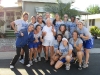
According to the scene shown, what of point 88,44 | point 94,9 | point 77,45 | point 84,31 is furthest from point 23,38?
point 94,9

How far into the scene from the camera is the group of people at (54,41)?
6160 millimetres

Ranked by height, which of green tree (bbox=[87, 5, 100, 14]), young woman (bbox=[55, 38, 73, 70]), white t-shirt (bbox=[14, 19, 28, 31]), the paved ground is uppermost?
green tree (bbox=[87, 5, 100, 14])

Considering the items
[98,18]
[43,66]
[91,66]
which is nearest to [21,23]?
[43,66]

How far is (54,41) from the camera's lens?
261 inches

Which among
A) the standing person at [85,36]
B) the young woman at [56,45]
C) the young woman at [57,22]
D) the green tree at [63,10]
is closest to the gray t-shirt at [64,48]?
the young woman at [56,45]

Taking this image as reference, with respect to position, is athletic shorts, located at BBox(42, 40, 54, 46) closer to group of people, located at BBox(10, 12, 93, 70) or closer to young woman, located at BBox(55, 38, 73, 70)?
group of people, located at BBox(10, 12, 93, 70)

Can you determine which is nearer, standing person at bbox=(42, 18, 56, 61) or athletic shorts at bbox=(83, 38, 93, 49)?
athletic shorts at bbox=(83, 38, 93, 49)

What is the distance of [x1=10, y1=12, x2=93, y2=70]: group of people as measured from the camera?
6.16 m

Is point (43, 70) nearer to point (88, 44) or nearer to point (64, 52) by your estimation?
point (64, 52)

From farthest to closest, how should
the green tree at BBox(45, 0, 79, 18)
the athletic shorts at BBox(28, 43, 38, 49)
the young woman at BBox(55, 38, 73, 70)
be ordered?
the green tree at BBox(45, 0, 79, 18) → the athletic shorts at BBox(28, 43, 38, 49) → the young woman at BBox(55, 38, 73, 70)

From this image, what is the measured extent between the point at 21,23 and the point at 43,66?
5.91 ft

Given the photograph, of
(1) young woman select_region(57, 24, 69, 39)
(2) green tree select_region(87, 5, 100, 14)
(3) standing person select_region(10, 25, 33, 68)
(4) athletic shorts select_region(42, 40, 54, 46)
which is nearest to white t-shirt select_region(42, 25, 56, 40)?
(4) athletic shorts select_region(42, 40, 54, 46)

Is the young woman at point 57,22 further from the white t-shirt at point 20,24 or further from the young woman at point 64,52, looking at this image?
the white t-shirt at point 20,24

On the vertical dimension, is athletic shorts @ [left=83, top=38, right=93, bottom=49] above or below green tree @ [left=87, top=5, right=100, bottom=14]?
below
